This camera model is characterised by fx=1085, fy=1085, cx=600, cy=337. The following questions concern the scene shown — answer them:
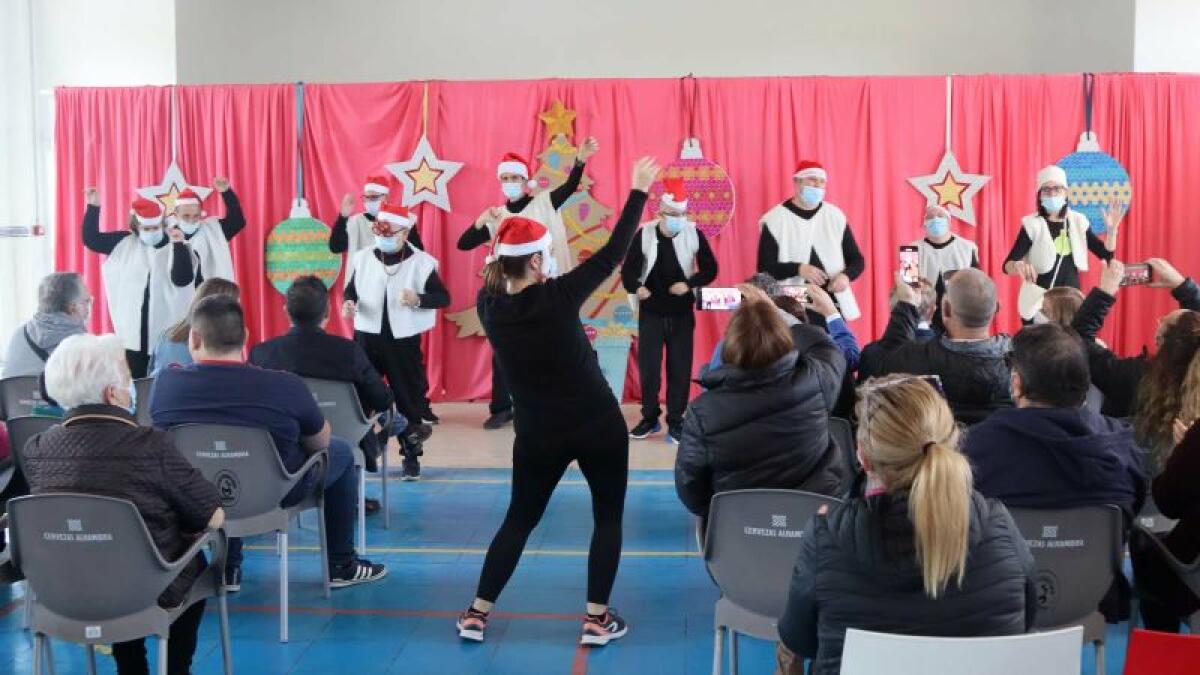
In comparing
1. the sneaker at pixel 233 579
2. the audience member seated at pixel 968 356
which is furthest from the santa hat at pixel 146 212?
the audience member seated at pixel 968 356

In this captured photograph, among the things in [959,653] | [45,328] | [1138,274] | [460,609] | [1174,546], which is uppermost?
[1138,274]

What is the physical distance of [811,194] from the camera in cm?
775

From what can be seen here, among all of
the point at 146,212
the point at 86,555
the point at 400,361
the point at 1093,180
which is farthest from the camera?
the point at 1093,180

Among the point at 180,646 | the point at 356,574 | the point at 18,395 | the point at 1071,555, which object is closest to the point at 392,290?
the point at 18,395

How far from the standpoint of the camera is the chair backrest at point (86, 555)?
2.74 metres

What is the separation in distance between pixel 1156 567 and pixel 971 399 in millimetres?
890

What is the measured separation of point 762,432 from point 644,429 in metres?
4.55

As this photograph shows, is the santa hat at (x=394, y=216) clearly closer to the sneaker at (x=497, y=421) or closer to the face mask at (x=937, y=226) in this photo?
the sneaker at (x=497, y=421)

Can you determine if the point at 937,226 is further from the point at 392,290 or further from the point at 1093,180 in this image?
the point at 392,290

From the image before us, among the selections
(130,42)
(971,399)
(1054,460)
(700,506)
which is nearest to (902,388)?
(1054,460)

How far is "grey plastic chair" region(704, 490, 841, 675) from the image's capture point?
288 centimetres

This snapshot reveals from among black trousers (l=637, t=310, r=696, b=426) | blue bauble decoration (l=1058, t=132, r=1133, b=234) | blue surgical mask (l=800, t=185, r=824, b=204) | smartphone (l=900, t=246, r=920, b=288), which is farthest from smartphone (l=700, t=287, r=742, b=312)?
blue bauble decoration (l=1058, t=132, r=1133, b=234)

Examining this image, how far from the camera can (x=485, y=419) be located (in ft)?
28.2

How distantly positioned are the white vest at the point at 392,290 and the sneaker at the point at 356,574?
2.81 metres
